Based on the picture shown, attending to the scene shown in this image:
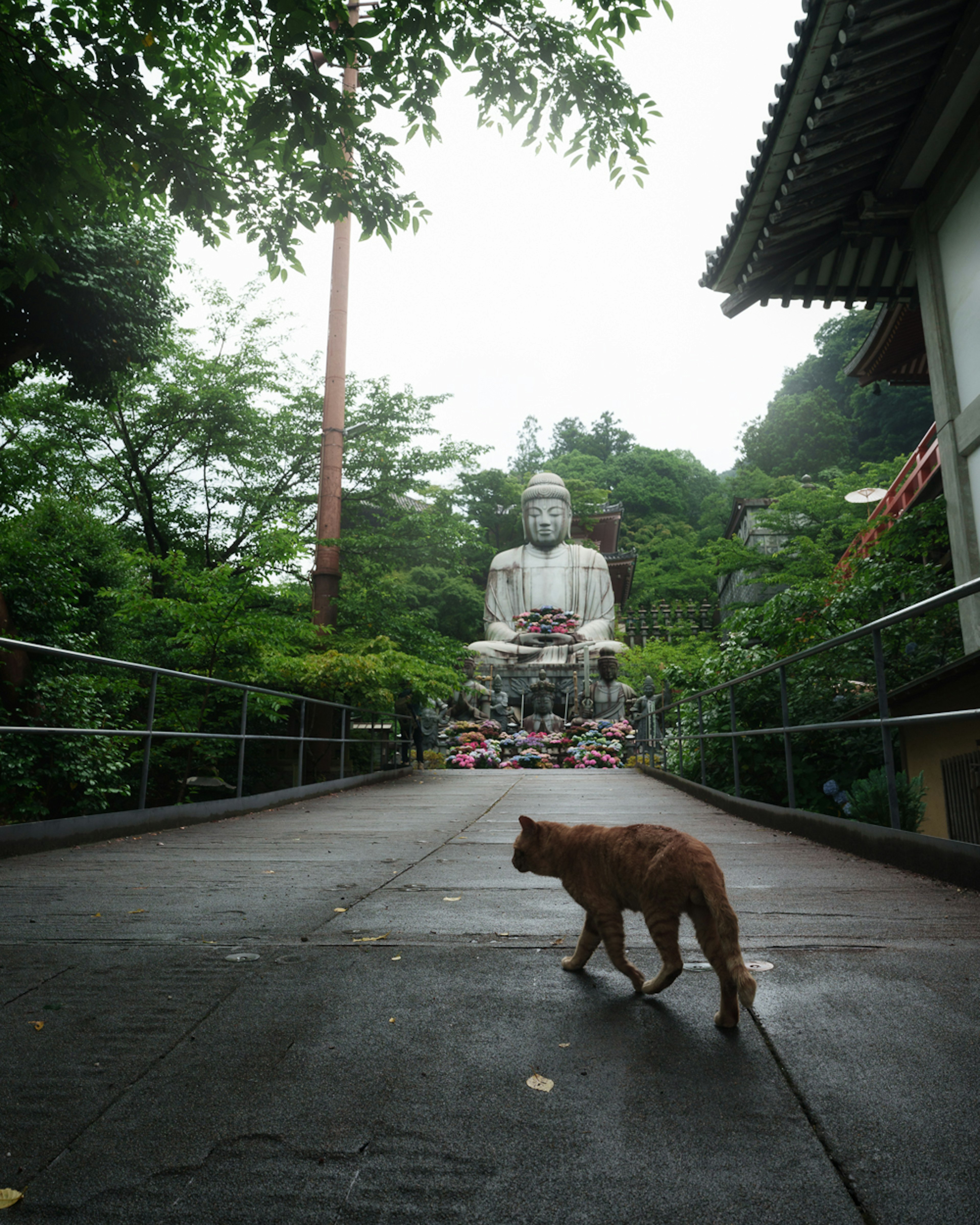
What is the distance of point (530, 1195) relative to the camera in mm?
1272

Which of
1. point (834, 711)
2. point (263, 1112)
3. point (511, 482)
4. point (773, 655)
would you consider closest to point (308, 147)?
point (263, 1112)

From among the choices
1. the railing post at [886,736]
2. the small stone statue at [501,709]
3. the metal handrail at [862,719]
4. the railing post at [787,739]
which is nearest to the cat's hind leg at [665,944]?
the metal handrail at [862,719]

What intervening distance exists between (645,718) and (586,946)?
14.4 m

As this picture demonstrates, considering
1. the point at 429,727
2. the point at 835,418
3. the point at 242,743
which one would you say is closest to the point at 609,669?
the point at 429,727

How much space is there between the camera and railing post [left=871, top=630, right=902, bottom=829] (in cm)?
419

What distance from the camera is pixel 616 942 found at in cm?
218

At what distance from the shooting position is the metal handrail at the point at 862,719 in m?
3.56

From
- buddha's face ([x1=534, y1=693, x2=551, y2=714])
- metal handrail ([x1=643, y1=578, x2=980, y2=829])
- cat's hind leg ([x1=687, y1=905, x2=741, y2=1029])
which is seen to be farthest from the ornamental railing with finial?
cat's hind leg ([x1=687, y1=905, x2=741, y2=1029])

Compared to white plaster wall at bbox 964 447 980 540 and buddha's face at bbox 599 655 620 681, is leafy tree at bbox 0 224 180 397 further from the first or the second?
buddha's face at bbox 599 655 620 681

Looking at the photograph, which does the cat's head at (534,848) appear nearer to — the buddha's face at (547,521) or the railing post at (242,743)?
the railing post at (242,743)

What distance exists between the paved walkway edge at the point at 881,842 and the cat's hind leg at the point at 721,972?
6.46ft

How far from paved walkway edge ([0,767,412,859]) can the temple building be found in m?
6.03

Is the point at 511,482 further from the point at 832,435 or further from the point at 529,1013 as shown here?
the point at 529,1013

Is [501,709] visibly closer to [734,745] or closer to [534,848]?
[734,745]
